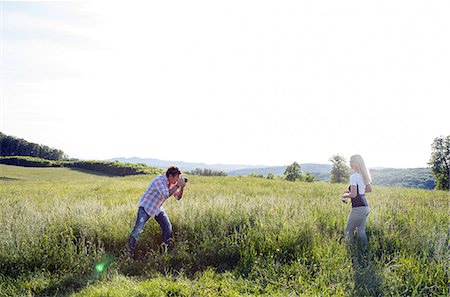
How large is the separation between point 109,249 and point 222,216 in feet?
9.18

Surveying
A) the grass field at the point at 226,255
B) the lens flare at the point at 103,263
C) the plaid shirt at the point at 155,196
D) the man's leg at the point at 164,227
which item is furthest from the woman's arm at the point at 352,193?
the lens flare at the point at 103,263

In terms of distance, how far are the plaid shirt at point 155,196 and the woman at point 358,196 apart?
3854 millimetres

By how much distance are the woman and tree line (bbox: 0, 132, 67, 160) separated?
10161 cm

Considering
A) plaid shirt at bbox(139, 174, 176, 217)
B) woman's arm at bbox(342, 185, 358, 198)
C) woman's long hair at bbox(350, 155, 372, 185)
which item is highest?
woman's long hair at bbox(350, 155, 372, 185)

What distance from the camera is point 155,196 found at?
24.0 ft

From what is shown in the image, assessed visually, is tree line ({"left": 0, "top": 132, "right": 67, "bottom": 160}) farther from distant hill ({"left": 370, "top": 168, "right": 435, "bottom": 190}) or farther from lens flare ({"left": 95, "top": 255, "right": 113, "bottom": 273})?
lens flare ({"left": 95, "top": 255, "right": 113, "bottom": 273})

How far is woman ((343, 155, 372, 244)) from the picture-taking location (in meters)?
7.01

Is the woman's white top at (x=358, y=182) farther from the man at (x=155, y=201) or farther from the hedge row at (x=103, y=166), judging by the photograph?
the hedge row at (x=103, y=166)

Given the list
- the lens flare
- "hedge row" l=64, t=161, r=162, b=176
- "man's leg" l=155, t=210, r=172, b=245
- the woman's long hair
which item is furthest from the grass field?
"hedge row" l=64, t=161, r=162, b=176

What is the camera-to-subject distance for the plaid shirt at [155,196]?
7.22 m

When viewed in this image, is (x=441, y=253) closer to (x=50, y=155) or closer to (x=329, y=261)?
(x=329, y=261)

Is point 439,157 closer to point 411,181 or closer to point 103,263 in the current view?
point 103,263

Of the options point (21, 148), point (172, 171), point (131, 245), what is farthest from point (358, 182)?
point (21, 148)

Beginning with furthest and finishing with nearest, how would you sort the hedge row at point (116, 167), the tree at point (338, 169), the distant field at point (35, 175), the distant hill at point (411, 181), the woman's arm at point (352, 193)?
the tree at point (338, 169), the hedge row at point (116, 167), the distant field at point (35, 175), the distant hill at point (411, 181), the woman's arm at point (352, 193)
